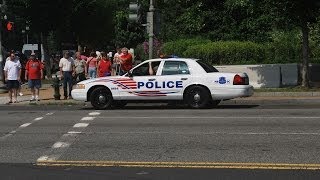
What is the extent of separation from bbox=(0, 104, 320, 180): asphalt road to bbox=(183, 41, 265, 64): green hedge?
9994mm

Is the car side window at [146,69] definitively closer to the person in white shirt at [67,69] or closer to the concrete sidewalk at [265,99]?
the concrete sidewalk at [265,99]

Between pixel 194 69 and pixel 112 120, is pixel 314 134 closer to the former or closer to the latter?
pixel 112 120

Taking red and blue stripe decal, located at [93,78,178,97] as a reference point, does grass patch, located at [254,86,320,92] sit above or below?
below

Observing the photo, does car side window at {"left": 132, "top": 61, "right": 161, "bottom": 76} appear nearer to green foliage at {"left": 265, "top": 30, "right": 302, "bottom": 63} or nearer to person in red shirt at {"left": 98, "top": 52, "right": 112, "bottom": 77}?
person in red shirt at {"left": 98, "top": 52, "right": 112, "bottom": 77}

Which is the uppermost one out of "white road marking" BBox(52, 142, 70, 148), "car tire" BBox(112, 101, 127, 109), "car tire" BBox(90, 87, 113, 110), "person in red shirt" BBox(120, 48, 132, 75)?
"person in red shirt" BBox(120, 48, 132, 75)

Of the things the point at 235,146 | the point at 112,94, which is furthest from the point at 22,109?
the point at 235,146

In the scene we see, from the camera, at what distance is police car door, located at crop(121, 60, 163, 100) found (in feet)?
55.5

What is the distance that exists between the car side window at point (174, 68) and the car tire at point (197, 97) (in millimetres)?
607

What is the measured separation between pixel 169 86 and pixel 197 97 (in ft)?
2.86

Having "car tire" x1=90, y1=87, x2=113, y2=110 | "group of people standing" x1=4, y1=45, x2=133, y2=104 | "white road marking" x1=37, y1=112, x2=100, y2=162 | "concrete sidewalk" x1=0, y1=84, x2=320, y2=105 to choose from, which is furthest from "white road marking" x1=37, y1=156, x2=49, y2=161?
"group of people standing" x1=4, y1=45, x2=133, y2=104

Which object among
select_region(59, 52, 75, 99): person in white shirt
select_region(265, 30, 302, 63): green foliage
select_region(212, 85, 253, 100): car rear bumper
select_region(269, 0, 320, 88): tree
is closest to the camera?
select_region(212, 85, 253, 100): car rear bumper

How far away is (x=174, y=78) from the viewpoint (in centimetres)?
1675

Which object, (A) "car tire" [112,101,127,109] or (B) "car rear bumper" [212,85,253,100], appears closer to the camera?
(B) "car rear bumper" [212,85,253,100]

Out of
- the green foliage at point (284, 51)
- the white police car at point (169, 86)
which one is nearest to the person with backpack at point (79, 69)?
the white police car at point (169, 86)
